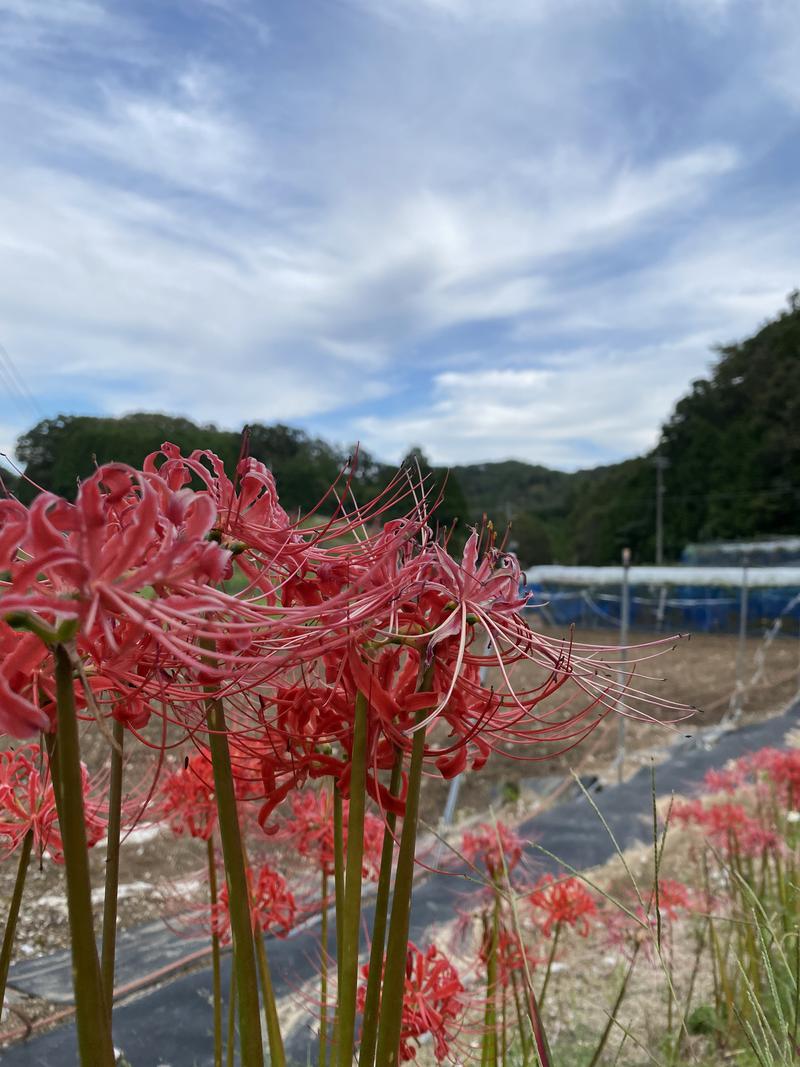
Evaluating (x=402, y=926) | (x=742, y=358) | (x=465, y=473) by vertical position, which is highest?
(x=742, y=358)

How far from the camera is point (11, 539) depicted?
70cm

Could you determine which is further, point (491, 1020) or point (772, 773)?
point (772, 773)

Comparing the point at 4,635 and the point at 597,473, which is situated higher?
the point at 597,473

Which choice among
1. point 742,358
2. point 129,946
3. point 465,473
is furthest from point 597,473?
point 129,946

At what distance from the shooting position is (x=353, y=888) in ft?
3.14

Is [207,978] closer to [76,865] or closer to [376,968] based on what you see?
[376,968]

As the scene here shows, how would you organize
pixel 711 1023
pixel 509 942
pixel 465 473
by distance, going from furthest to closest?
pixel 465 473
pixel 711 1023
pixel 509 942

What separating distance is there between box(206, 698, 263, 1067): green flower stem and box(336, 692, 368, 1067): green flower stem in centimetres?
9

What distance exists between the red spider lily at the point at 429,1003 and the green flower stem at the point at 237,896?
57 cm

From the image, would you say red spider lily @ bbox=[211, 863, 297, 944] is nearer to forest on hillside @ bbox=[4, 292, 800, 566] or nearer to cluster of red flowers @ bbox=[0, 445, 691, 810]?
cluster of red flowers @ bbox=[0, 445, 691, 810]

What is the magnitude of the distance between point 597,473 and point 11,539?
217 feet

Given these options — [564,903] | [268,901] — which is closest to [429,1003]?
[268,901]

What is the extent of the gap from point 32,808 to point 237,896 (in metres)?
0.47

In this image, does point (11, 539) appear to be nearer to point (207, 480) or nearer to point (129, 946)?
point (207, 480)
